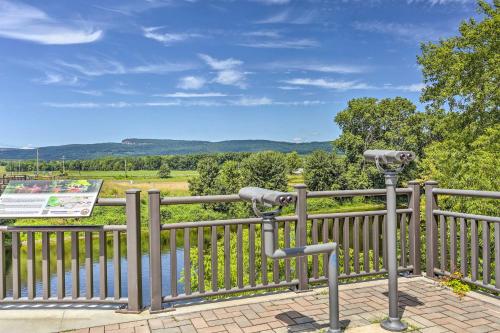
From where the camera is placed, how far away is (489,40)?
581 inches

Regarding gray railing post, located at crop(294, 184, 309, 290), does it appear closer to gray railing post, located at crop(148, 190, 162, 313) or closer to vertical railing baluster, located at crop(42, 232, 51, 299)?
gray railing post, located at crop(148, 190, 162, 313)

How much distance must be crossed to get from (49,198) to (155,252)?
98 cm

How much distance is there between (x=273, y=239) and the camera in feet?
7.73

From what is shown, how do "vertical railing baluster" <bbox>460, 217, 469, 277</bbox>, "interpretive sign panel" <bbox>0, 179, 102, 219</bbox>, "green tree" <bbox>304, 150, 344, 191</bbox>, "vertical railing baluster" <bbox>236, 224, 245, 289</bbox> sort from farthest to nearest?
"green tree" <bbox>304, 150, 344, 191</bbox> < "vertical railing baluster" <bbox>460, 217, 469, 277</bbox> < "vertical railing baluster" <bbox>236, 224, 245, 289</bbox> < "interpretive sign panel" <bbox>0, 179, 102, 219</bbox>

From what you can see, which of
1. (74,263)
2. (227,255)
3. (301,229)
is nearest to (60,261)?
(74,263)

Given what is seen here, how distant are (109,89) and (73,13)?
2881 inches

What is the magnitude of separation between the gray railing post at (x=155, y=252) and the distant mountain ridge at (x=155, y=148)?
352ft

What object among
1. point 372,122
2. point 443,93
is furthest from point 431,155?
point 372,122

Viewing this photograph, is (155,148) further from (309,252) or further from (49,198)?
(309,252)

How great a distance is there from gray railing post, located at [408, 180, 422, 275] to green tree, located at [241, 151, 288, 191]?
1476 inches

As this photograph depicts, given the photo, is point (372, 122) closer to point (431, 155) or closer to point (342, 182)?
point (342, 182)

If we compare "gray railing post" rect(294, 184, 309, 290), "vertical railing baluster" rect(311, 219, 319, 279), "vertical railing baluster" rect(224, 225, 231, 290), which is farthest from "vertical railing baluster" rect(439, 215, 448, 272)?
"vertical railing baluster" rect(224, 225, 231, 290)

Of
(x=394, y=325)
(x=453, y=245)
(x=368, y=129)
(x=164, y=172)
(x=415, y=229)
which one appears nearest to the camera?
(x=394, y=325)

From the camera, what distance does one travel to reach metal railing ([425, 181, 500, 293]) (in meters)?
3.39
